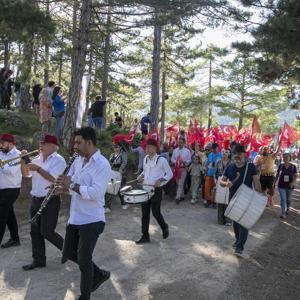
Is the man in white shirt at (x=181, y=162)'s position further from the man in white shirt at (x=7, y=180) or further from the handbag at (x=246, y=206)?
the man in white shirt at (x=7, y=180)

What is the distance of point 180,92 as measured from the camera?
39.0 m

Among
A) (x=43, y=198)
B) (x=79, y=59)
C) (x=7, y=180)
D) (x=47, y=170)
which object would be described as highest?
(x=79, y=59)

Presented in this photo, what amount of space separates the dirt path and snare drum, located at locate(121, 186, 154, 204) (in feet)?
2.80

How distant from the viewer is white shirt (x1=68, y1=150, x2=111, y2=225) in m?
4.68

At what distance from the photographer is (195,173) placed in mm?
12789

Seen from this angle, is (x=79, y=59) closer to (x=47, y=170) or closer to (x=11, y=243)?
(x=11, y=243)

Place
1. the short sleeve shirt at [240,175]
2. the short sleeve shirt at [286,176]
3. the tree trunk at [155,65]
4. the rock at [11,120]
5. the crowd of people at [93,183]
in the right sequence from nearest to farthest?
the crowd of people at [93,183], the short sleeve shirt at [240,175], the short sleeve shirt at [286,176], the rock at [11,120], the tree trunk at [155,65]

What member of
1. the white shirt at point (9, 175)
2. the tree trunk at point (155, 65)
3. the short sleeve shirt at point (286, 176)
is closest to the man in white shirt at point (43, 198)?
the white shirt at point (9, 175)

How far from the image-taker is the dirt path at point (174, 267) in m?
5.66

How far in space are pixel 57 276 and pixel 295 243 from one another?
16.8 feet

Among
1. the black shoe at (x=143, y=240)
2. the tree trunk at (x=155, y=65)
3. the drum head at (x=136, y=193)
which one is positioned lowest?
→ the black shoe at (x=143, y=240)

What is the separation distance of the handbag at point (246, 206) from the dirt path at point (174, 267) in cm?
72

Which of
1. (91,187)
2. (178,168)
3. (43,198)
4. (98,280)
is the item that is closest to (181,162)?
(178,168)

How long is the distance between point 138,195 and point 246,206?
1791 mm
